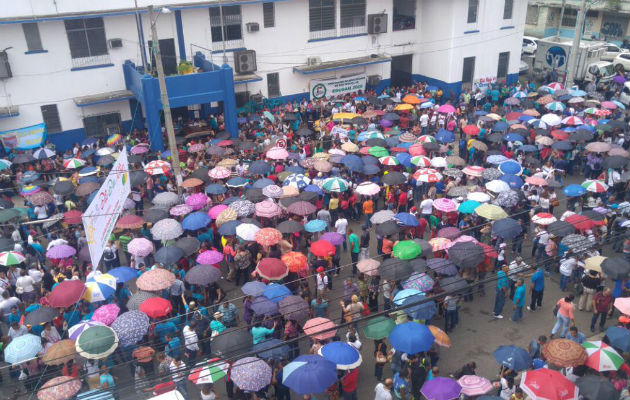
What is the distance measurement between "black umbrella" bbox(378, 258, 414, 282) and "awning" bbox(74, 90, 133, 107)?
15768 millimetres

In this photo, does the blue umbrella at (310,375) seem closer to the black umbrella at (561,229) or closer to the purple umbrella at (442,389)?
the purple umbrella at (442,389)

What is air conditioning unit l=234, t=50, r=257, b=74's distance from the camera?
25.8 m

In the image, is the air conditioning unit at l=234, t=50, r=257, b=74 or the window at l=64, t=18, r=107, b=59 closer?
the window at l=64, t=18, r=107, b=59

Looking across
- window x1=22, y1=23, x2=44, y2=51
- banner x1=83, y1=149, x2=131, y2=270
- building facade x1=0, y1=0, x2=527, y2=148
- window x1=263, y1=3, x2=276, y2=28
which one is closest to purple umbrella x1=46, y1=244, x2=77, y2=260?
banner x1=83, y1=149, x2=131, y2=270

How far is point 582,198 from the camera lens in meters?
17.2

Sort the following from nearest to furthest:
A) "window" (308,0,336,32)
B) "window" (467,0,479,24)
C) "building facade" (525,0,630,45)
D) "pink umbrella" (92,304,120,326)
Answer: "pink umbrella" (92,304,120,326), "window" (308,0,336,32), "window" (467,0,479,24), "building facade" (525,0,630,45)

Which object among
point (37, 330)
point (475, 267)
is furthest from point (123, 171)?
point (475, 267)

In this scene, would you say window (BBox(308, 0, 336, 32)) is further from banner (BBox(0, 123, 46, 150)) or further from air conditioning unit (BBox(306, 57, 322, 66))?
banner (BBox(0, 123, 46, 150))

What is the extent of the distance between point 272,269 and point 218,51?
16327 mm

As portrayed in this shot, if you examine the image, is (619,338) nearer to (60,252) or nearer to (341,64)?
(60,252)

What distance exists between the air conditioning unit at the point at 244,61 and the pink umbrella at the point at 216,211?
1210 cm

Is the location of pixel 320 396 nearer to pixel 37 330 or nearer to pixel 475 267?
pixel 475 267

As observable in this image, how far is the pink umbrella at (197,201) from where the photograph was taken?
53.6ft

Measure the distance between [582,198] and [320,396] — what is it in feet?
35.9
